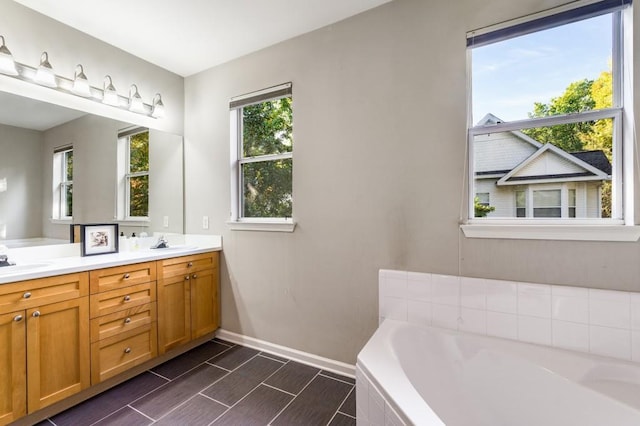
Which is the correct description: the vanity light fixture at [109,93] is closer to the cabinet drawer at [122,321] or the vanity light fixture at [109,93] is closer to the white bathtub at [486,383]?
the cabinet drawer at [122,321]

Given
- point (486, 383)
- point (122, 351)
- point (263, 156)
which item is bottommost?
point (122, 351)

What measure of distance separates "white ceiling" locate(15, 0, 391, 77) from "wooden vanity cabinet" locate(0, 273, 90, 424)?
183cm

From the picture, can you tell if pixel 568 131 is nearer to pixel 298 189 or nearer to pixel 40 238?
pixel 298 189

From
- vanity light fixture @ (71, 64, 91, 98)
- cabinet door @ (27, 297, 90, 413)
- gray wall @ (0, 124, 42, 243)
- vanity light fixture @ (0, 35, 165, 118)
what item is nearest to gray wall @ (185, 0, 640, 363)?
vanity light fixture @ (0, 35, 165, 118)

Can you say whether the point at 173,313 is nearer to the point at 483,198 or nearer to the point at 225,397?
the point at 225,397

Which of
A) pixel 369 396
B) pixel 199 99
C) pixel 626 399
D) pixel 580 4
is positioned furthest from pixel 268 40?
pixel 626 399

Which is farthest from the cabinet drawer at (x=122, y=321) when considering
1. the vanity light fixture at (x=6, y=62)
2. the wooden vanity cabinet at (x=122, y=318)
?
the vanity light fixture at (x=6, y=62)

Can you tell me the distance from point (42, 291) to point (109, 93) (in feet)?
5.15

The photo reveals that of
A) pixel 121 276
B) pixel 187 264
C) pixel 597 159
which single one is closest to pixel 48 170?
pixel 121 276

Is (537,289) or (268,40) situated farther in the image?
(268,40)

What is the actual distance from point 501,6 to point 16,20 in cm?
304

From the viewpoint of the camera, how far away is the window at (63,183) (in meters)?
2.08

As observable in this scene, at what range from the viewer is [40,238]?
2.01 meters

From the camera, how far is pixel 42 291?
62.7 inches
